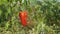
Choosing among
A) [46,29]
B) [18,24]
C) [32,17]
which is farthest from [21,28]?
[46,29]

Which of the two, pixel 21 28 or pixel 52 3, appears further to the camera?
pixel 21 28

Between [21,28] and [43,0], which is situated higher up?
[43,0]

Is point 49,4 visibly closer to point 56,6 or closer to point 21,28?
point 56,6

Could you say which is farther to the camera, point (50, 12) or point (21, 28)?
point (21, 28)

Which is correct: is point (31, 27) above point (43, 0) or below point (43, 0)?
below

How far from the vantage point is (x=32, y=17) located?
3246 millimetres

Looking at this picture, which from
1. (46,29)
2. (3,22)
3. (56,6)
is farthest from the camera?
(3,22)

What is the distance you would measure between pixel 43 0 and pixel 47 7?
0.67ft

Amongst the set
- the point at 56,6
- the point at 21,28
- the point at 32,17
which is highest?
the point at 56,6

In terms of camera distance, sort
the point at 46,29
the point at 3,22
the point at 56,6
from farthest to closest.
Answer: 1. the point at 3,22
2. the point at 56,6
3. the point at 46,29

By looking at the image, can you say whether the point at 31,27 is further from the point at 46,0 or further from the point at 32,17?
the point at 46,0

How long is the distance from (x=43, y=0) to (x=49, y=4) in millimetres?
187

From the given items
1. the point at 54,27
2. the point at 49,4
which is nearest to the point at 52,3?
the point at 49,4

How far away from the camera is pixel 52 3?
2.99 meters
